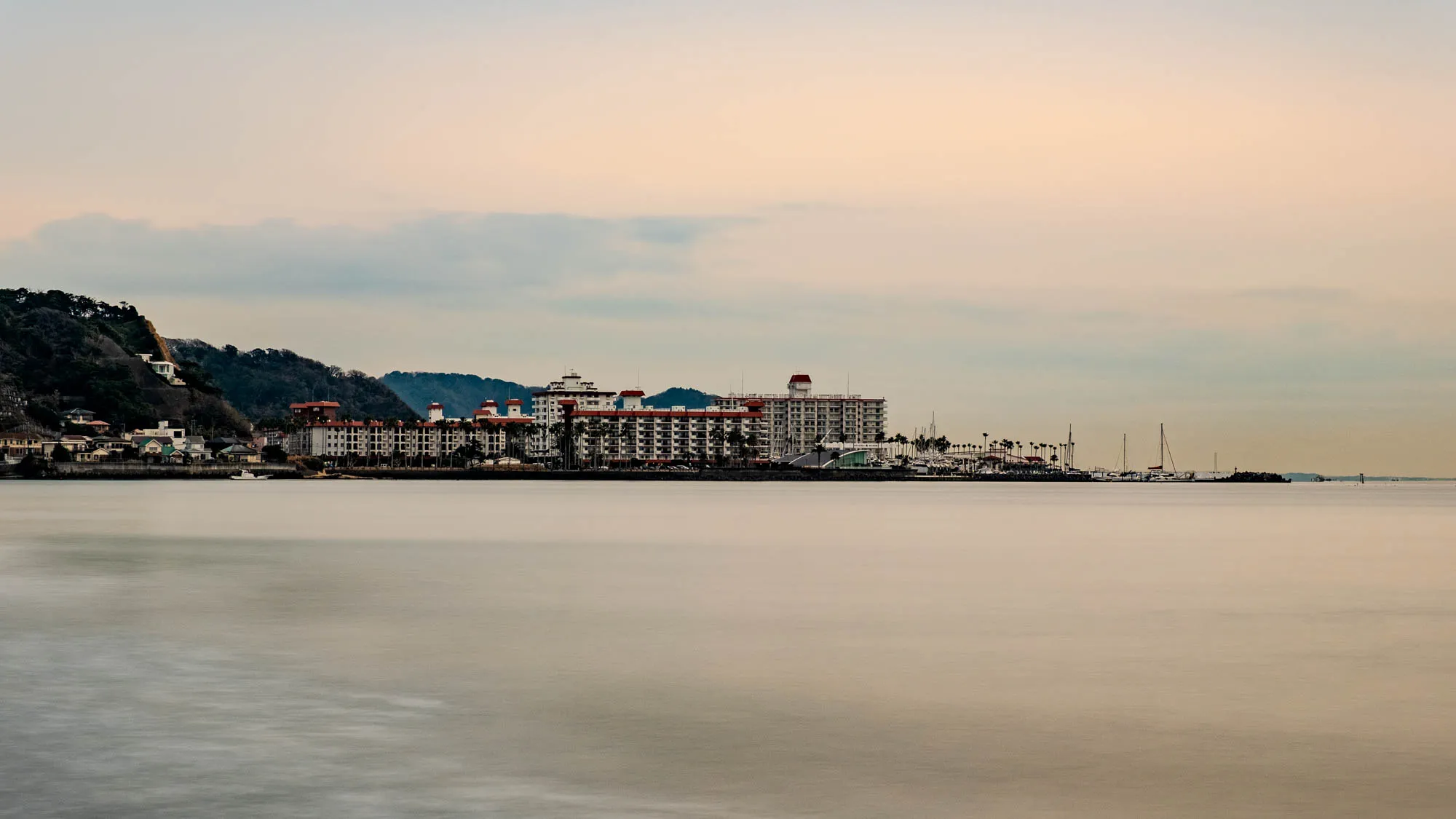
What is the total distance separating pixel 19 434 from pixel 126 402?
24.9 meters

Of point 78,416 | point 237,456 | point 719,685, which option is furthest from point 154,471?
point 719,685

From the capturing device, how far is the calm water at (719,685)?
42.0ft

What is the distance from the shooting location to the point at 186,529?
61000 mm

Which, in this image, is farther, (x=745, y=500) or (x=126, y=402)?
(x=126, y=402)

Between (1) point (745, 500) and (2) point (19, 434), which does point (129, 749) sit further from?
(2) point (19, 434)

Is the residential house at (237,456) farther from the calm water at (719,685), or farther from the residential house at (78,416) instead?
the calm water at (719,685)

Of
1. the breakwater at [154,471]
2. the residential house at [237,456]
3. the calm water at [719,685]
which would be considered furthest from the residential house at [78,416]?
the calm water at [719,685]

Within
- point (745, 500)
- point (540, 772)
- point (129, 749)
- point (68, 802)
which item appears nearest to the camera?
point (68, 802)

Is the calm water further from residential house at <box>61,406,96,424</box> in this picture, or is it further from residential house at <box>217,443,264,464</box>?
residential house at <box>61,406,96,424</box>

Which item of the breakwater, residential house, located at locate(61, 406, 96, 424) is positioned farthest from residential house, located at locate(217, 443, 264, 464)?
residential house, located at locate(61, 406, 96, 424)

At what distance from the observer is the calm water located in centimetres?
1280

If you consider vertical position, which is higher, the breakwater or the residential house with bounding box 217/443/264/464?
the residential house with bounding box 217/443/264/464

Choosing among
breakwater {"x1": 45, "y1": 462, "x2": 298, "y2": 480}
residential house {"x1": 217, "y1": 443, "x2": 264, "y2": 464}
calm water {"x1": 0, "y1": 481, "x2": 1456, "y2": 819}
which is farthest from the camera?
residential house {"x1": 217, "y1": 443, "x2": 264, "y2": 464}

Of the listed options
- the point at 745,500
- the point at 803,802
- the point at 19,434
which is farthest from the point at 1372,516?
the point at 19,434
